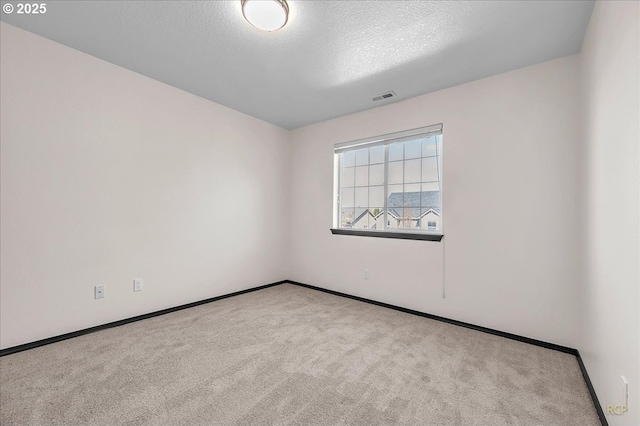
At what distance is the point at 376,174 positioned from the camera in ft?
12.0

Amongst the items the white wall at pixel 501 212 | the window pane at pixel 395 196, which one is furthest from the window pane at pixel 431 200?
the window pane at pixel 395 196

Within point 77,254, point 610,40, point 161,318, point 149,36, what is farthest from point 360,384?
point 149,36

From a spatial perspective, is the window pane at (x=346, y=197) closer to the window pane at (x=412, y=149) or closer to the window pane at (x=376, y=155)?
the window pane at (x=376, y=155)

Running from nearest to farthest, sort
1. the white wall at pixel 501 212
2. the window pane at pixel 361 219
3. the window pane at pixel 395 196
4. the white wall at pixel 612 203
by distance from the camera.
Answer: the white wall at pixel 612 203
the white wall at pixel 501 212
the window pane at pixel 395 196
the window pane at pixel 361 219

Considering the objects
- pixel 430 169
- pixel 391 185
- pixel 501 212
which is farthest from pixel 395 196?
pixel 501 212

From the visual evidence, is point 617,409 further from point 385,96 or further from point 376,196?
point 385,96

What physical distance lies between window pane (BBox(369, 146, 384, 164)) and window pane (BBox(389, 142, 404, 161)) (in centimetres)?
14

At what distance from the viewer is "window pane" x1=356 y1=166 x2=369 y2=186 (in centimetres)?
377

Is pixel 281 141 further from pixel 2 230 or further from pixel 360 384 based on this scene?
pixel 360 384

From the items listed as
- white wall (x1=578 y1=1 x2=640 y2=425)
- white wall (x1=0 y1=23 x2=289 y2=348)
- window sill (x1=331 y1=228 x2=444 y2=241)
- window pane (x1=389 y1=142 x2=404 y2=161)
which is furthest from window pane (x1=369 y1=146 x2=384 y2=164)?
white wall (x1=578 y1=1 x2=640 y2=425)

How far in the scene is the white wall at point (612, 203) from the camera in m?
1.13

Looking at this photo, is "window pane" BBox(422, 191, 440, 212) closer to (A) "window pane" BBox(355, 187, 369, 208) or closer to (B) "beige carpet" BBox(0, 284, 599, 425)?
(A) "window pane" BBox(355, 187, 369, 208)

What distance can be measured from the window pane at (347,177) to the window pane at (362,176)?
0.09m

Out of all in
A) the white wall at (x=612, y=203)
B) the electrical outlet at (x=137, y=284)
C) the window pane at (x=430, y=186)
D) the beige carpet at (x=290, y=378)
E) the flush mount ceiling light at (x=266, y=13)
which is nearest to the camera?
the white wall at (x=612, y=203)
